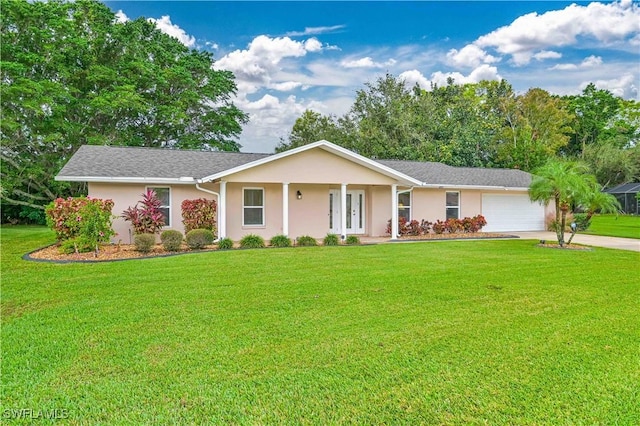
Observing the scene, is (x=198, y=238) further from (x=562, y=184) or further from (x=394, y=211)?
(x=562, y=184)

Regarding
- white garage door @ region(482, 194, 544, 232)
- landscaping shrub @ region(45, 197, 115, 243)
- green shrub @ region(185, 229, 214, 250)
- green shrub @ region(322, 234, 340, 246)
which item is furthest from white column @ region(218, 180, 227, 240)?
white garage door @ region(482, 194, 544, 232)

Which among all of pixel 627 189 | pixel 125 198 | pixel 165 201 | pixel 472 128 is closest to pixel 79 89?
pixel 125 198

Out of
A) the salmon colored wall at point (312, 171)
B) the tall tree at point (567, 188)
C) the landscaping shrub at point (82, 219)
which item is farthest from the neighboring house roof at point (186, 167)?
the tall tree at point (567, 188)

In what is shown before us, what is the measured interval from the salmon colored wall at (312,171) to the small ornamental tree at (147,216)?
2559 mm

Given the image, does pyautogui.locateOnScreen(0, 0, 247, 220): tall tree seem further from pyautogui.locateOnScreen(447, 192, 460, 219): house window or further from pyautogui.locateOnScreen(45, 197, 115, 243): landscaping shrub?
pyautogui.locateOnScreen(447, 192, 460, 219): house window

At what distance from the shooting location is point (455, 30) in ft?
69.6

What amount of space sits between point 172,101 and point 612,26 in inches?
1015

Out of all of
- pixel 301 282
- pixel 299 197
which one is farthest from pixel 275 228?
pixel 301 282

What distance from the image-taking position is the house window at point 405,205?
17734mm

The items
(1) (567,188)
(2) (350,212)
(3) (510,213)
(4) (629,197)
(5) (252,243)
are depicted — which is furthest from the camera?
(4) (629,197)

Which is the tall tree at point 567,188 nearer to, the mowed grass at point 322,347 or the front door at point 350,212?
the mowed grass at point 322,347

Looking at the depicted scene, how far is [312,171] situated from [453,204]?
8.05 m

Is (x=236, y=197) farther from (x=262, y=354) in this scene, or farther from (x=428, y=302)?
(x=262, y=354)

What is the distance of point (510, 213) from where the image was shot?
2027cm
